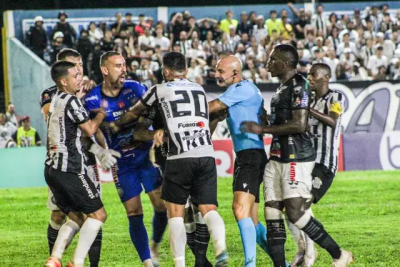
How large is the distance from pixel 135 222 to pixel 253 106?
1.95m

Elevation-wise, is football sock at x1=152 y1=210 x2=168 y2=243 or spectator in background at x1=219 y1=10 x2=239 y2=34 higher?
spectator in background at x1=219 y1=10 x2=239 y2=34

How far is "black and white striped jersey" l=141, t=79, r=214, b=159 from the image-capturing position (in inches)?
327

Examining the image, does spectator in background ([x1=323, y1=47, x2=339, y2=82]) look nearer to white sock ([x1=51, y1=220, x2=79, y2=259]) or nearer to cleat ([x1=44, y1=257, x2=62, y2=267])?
white sock ([x1=51, y1=220, x2=79, y2=259])

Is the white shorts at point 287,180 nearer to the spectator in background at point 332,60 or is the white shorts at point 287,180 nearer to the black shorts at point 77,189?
the black shorts at point 77,189

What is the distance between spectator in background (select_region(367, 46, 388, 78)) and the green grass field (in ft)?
19.5

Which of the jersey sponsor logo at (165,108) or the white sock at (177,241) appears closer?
the white sock at (177,241)

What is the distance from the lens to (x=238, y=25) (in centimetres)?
2836

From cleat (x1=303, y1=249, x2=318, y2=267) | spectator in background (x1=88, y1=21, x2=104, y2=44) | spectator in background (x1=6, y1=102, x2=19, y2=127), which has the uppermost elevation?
spectator in background (x1=88, y1=21, x2=104, y2=44)

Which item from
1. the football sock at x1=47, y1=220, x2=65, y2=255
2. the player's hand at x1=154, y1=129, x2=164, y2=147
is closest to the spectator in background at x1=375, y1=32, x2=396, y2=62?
the football sock at x1=47, y1=220, x2=65, y2=255

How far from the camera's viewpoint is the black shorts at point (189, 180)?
832 centimetres

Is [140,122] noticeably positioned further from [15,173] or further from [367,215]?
[15,173]

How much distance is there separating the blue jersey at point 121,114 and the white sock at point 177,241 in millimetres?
1416

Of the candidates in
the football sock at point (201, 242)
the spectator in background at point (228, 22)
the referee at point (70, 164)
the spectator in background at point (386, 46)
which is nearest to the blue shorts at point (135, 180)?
the football sock at point (201, 242)

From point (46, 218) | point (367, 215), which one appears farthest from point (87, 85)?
point (367, 215)
